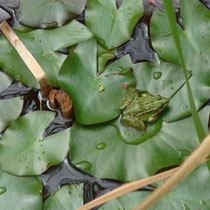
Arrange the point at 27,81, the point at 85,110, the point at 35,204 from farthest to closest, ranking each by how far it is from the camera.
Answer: the point at 27,81
the point at 85,110
the point at 35,204

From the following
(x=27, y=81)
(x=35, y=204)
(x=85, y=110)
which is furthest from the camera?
(x=27, y=81)

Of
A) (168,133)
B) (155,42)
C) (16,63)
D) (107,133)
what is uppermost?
(16,63)

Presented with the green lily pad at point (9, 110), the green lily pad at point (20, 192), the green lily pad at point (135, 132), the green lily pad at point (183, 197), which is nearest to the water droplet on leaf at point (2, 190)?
the green lily pad at point (20, 192)

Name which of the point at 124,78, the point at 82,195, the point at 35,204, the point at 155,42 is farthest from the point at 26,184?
the point at 155,42

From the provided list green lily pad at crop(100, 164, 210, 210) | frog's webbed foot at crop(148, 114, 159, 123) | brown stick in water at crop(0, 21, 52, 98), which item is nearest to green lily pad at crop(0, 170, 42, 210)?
green lily pad at crop(100, 164, 210, 210)

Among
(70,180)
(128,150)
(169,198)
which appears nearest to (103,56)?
(128,150)

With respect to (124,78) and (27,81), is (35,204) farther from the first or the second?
(124,78)

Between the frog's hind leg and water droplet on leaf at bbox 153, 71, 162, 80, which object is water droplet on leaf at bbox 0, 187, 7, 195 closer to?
the frog's hind leg
